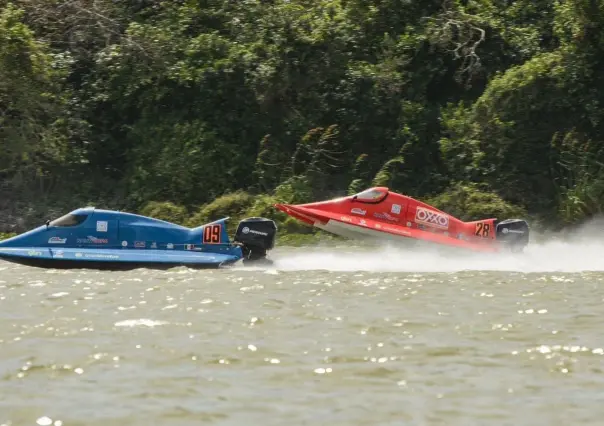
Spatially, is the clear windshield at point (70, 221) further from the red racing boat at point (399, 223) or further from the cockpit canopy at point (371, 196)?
the cockpit canopy at point (371, 196)

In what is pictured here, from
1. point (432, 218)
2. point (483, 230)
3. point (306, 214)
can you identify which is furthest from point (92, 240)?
point (483, 230)

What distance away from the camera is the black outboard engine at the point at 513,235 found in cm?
2025

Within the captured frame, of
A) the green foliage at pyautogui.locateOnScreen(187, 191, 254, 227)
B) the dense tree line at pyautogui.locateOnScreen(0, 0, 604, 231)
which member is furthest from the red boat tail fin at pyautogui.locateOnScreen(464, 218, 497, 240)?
the green foliage at pyautogui.locateOnScreen(187, 191, 254, 227)

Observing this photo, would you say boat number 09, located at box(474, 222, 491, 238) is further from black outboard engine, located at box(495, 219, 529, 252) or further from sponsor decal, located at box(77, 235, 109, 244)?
sponsor decal, located at box(77, 235, 109, 244)

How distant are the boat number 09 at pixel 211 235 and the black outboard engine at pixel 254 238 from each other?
399mm

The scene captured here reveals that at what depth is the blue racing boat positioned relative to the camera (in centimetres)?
1756

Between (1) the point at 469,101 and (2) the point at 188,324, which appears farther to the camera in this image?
(1) the point at 469,101

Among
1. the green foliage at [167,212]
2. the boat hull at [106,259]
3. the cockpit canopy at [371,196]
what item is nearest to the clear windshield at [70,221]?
the boat hull at [106,259]

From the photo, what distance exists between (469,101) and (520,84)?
233cm

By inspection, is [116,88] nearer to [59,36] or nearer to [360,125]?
[59,36]

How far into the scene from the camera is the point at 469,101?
2947cm

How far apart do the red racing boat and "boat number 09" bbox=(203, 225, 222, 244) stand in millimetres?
2383

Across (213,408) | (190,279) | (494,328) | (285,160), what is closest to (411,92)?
(285,160)

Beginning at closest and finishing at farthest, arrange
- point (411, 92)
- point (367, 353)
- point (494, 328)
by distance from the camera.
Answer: point (367, 353) < point (494, 328) < point (411, 92)
